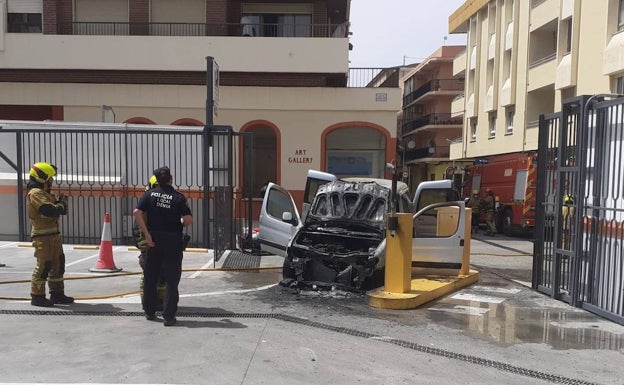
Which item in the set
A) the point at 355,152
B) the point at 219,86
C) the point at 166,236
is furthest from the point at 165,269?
the point at 355,152

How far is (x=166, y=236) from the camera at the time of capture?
5.79 m

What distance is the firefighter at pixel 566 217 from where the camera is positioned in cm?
725

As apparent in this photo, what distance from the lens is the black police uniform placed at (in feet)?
19.0

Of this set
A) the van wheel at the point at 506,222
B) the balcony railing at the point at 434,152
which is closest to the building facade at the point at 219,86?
the van wheel at the point at 506,222

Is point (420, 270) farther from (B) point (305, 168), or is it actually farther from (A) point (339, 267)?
(B) point (305, 168)

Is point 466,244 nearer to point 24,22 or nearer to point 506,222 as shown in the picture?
point 506,222

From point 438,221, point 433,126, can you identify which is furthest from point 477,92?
point 438,221

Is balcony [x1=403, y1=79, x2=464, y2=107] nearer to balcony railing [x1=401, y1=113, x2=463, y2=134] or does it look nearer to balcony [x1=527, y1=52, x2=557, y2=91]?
balcony railing [x1=401, y1=113, x2=463, y2=134]

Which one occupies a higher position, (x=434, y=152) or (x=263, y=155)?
(x=434, y=152)

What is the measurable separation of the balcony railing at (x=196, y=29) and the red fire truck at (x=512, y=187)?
8.21 meters

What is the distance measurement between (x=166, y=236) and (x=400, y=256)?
10.4 ft

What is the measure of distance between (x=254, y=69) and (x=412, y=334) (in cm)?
1663

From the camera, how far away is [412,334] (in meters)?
5.84

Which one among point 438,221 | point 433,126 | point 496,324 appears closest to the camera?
point 496,324
